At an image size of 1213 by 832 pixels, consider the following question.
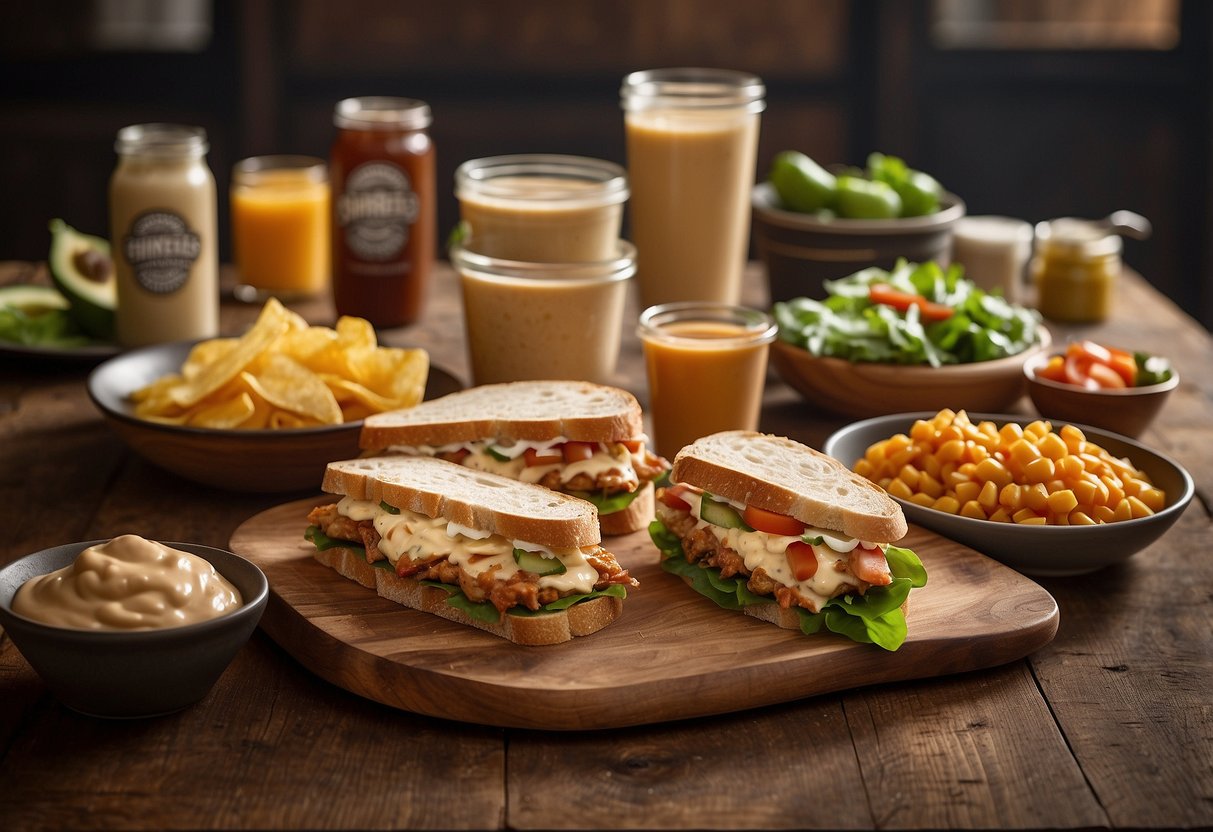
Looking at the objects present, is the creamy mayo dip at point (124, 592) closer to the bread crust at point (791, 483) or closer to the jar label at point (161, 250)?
the bread crust at point (791, 483)

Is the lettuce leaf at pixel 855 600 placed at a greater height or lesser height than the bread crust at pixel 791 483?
lesser

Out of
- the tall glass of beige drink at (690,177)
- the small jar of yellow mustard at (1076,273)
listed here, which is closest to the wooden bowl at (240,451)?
the tall glass of beige drink at (690,177)

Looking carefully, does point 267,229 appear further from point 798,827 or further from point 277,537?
point 798,827

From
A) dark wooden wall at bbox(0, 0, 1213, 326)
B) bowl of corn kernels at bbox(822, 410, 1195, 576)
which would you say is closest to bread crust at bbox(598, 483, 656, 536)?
bowl of corn kernels at bbox(822, 410, 1195, 576)

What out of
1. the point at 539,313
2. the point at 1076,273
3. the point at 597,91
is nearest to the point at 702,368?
the point at 539,313

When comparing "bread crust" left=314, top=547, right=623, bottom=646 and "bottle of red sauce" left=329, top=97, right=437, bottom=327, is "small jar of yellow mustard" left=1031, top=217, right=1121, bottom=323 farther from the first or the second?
"bread crust" left=314, top=547, right=623, bottom=646
